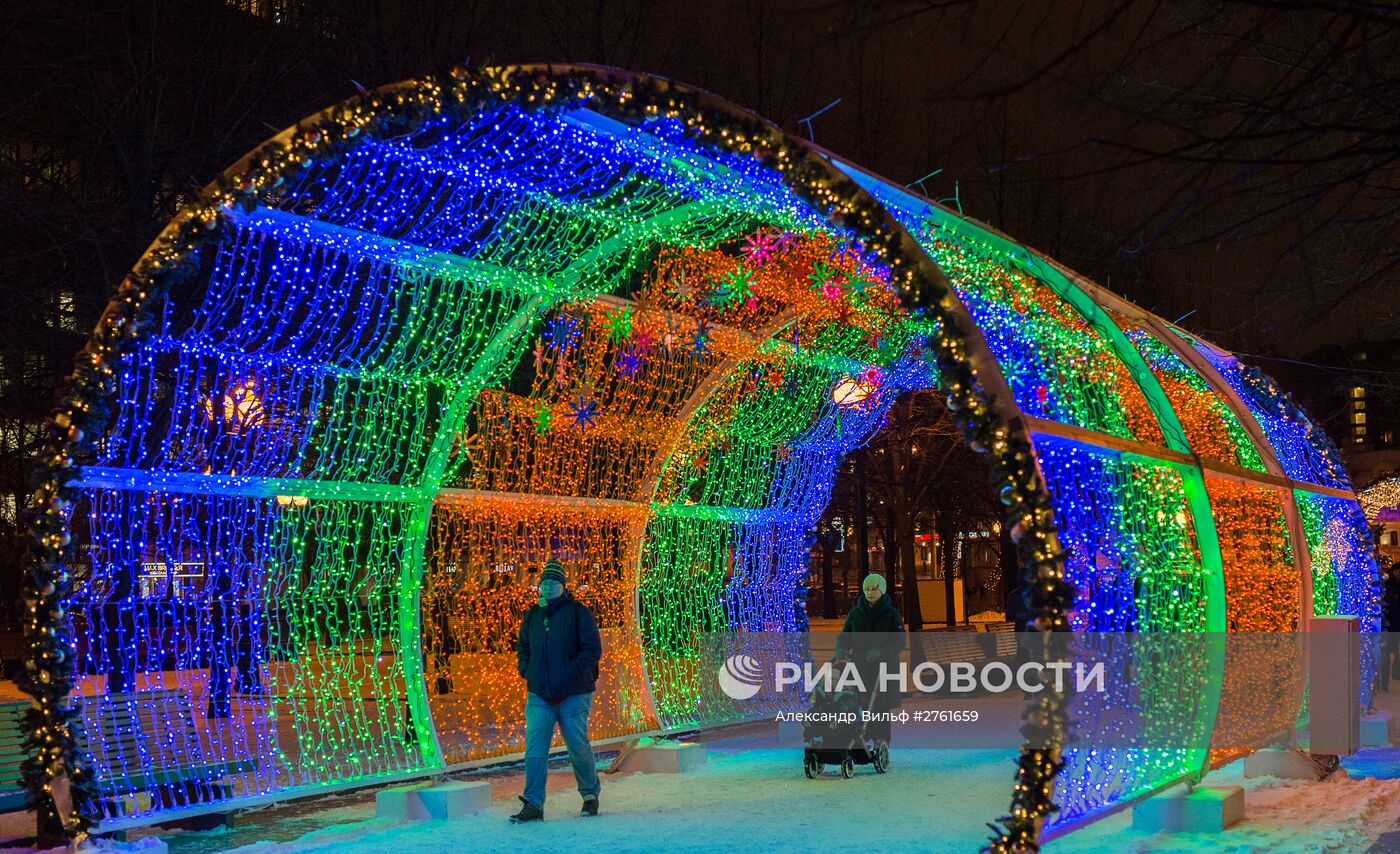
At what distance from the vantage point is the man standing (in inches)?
395

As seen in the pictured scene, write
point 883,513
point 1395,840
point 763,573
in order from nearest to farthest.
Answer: point 1395,840, point 763,573, point 883,513

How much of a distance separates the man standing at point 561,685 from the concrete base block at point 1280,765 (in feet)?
15.6

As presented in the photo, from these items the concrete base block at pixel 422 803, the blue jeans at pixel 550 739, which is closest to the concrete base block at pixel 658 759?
the blue jeans at pixel 550 739

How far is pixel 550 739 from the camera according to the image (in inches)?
394

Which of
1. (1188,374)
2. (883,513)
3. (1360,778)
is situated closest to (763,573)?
(1188,374)

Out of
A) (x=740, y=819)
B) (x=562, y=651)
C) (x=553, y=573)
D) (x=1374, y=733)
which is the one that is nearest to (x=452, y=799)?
(x=562, y=651)

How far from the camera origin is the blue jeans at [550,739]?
9.98 meters

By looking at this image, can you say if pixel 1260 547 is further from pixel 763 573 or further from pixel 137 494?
pixel 137 494

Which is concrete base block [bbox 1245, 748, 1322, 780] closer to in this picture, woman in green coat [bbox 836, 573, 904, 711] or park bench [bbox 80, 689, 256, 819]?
woman in green coat [bbox 836, 573, 904, 711]

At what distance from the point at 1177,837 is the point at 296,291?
605 cm

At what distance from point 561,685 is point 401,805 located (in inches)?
50.0

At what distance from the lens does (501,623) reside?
11305 mm

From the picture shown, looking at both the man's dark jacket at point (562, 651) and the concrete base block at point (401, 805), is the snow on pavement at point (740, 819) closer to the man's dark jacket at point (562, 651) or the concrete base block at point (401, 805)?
the concrete base block at point (401, 805)

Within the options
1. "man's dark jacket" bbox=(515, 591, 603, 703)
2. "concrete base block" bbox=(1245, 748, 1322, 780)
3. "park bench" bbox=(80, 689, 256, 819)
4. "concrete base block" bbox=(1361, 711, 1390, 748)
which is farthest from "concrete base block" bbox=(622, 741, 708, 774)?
"concrete base block" bbox=(1361, 711, 1390, 748)
